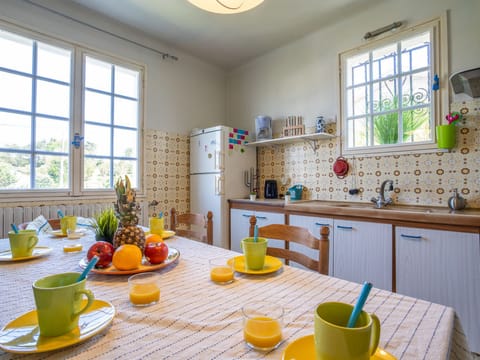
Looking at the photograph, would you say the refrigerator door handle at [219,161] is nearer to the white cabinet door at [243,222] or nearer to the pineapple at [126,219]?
the white cabinet door at [243,222]

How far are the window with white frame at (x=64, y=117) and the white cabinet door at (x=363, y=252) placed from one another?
236 centimetres

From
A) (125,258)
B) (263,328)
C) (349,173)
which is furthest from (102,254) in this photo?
(349,173)

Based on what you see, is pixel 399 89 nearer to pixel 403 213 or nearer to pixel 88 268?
pixel 403 213

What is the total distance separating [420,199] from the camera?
90.9 inches

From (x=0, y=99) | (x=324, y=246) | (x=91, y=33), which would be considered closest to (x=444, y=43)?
(x=324, y=246)

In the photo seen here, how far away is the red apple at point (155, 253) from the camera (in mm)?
958

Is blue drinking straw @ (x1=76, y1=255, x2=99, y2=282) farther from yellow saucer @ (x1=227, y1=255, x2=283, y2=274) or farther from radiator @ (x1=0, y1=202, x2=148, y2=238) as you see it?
radiator @ (x1=0, y1=202, x2=148, y2=238)

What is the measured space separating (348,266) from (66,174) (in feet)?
9.25

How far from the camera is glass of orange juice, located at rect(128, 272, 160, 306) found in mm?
683

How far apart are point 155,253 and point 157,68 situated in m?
3.01

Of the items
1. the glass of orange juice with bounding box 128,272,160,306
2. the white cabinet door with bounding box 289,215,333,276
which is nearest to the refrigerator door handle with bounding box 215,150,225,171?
the white cabinet door with bounding box 289,215,333,276

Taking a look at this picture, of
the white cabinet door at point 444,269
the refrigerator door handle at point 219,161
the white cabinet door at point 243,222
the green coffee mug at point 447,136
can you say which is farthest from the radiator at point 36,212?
the green coffee mug at point 447,136

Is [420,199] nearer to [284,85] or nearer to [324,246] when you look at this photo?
[324,246]

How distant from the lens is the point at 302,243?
121 cm
